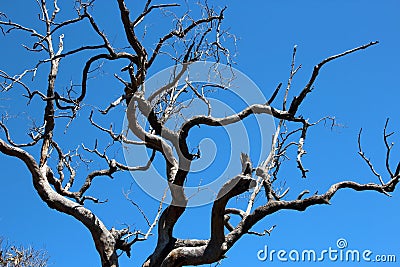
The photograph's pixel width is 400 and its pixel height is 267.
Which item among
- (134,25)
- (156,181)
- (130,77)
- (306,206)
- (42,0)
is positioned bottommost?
(306,206)

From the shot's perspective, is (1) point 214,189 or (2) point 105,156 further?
(2) point 105,156

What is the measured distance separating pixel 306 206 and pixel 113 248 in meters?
2.31

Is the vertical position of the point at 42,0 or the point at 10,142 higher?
the point at 42,0

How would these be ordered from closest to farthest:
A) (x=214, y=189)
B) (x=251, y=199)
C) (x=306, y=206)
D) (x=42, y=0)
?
(x=306, y=206)
(x=214, y=189)
(x=251, y=199)
(x=42, y=0)

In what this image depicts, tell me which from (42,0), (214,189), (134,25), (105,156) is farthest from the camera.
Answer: (42,0)

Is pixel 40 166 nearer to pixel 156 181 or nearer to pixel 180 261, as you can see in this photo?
pixel 156 181

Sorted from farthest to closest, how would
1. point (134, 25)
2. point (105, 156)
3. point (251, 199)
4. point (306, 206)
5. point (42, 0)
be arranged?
point (42, 0)
point (105, 156)
point (251, 199)
point (134, 25)
point (306, 206)

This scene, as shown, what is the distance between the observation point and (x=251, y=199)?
6.02 metres

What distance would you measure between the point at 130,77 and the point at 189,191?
1615 mm

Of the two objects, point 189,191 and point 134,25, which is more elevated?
point 134,25

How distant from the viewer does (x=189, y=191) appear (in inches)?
225

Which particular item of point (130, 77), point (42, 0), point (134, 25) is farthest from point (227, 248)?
point (42, 0)

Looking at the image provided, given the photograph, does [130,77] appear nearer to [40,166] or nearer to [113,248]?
[40,166]

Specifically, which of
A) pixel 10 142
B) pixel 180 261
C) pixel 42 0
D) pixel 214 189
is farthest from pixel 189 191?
pixel 42 0
